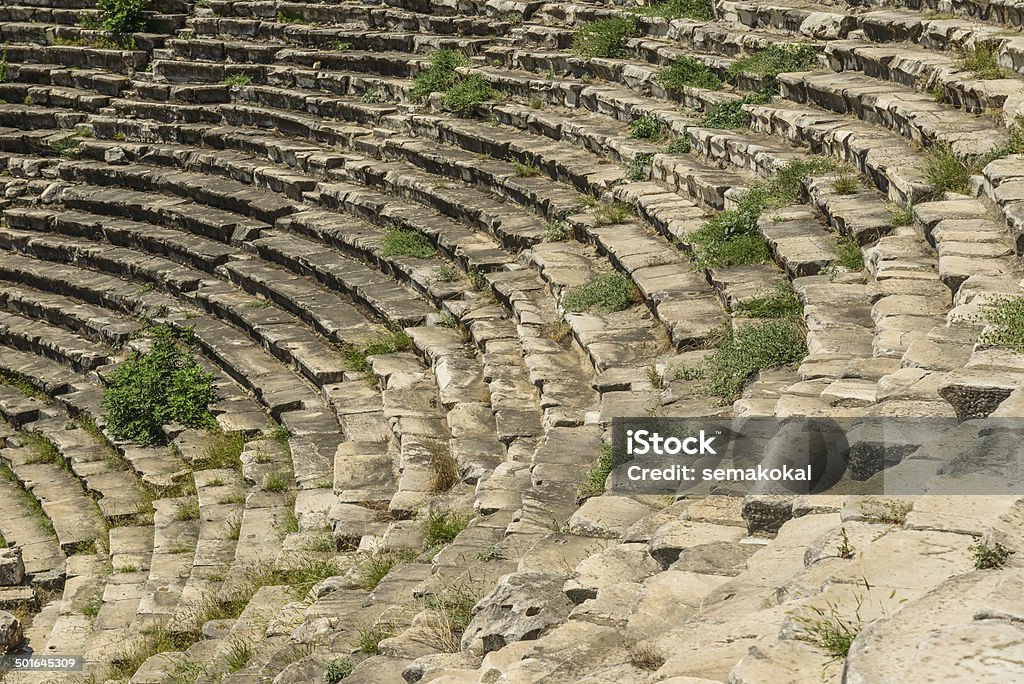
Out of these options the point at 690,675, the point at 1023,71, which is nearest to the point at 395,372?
the point at 1023,71

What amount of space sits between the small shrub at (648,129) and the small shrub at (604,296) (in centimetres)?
267

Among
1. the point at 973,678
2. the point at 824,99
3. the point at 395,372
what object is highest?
the point at 824,99

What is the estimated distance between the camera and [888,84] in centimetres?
1014

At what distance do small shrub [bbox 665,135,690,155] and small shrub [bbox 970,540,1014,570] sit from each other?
24.8 feet

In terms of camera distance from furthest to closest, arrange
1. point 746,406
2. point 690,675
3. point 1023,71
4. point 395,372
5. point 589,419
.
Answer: point 395,372 < point 1023,71 < point 589,419 < point 746,406 < point 690,675

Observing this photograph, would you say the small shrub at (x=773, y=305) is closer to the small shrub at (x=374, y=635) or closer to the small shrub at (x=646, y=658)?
the small shrub at (x=374, y=635)

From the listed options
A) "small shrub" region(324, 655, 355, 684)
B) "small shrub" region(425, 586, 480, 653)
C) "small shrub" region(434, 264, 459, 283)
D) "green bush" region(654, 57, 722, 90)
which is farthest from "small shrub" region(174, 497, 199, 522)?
"green bush" region(654, 57, 722, 90)

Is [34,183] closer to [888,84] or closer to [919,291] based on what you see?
[888,84]

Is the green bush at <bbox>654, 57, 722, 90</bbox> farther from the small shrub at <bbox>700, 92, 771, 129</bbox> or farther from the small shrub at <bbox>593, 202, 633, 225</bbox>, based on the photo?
the small shrub at <bbox>593, 202, 633, 225</bbox>

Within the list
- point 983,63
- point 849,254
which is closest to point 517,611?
point 849,254

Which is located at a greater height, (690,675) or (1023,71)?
(1023,71)

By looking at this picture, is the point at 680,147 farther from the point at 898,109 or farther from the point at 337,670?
the point at 337,670

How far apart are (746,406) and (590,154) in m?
5.95

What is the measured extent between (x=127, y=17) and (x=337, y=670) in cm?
1456
